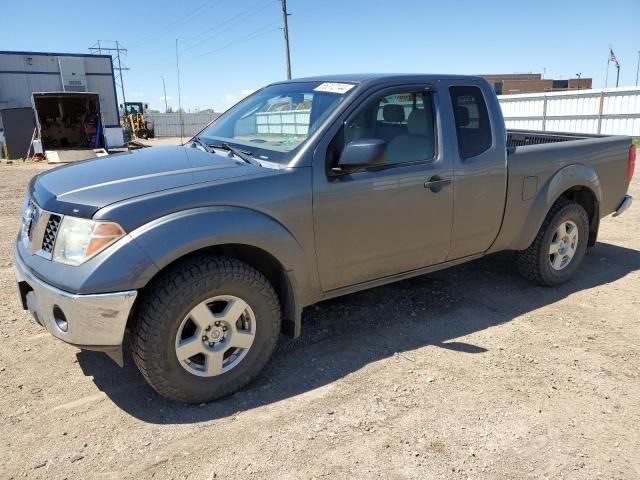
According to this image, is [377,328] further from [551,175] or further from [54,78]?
[54,78]

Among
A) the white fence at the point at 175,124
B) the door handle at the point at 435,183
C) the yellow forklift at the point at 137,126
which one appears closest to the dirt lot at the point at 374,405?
the door handle at the point at 435,183

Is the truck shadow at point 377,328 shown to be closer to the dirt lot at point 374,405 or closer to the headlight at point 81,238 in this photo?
the dirt lot at point 374,405

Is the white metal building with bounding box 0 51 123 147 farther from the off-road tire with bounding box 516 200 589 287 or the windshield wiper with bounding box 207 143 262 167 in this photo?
the off-road tire with bounding box 516 200 589 287

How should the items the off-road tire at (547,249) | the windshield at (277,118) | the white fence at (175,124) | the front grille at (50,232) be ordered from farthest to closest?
1. the white fence at (175,124)
2. the off-road tire at (547,249)
3. the windshield at (277,118)
4. the front grille at (50,232)

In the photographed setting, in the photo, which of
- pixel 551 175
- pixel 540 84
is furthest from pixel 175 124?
pixel 551 175

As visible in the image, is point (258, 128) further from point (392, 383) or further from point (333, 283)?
point (392, 383)

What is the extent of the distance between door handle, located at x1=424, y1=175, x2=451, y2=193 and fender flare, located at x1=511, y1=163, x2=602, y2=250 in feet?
3.70

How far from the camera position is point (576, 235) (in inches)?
193

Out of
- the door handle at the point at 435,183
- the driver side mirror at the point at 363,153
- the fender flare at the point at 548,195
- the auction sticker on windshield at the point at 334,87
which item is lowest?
the fender flare at the point at 548,195

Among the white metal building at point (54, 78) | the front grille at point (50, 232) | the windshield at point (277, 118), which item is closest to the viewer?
the front grille at point (50, 232)

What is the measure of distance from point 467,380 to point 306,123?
1.99 metres

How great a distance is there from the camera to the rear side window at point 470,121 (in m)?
3.89

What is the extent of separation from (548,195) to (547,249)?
516 millimetres

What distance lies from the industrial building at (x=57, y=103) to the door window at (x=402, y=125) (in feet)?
59.2
